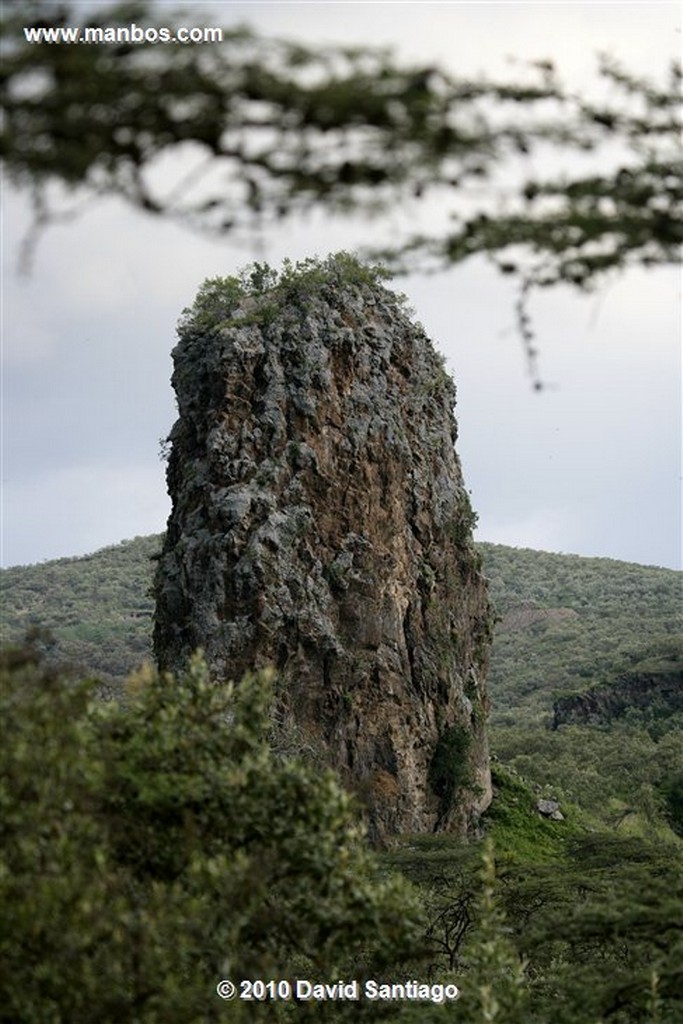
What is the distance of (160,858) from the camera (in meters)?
10.4

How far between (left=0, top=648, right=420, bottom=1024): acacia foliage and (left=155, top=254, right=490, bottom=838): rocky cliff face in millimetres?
24743

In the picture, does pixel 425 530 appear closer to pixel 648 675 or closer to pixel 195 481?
pixel 195 481

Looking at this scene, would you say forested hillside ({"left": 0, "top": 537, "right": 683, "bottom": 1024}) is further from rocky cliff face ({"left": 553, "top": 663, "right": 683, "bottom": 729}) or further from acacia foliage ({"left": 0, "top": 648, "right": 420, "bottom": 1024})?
rocky cliff face ({"left": 553, "top": 663, "right": 683, "bottom": 729})

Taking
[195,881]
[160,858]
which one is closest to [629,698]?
[160,858]

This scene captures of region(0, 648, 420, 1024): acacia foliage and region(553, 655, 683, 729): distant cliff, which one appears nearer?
region(0, 648, 420, 1024): acacia foliage

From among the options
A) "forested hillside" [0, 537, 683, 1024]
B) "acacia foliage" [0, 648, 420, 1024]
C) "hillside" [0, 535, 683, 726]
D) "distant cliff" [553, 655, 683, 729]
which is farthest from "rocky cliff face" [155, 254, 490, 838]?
"distant cliff" [553, 655, 683, 729]

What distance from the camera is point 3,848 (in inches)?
362

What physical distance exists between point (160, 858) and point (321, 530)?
27.9 m

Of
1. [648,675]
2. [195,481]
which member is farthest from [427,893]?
[648,675]

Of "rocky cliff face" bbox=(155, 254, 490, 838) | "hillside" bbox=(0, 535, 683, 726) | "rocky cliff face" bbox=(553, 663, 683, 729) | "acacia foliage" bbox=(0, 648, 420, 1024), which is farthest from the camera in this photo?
"hillside" bbox=(0, 535, 683, 726)

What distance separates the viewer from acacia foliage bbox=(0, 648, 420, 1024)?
8812 mm

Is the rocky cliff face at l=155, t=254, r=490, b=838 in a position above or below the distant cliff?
above

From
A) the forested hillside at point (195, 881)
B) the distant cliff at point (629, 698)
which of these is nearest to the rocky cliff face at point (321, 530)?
the forested hillside at point (195, 881)

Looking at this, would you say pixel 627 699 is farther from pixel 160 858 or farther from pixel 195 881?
pixel 195 881
